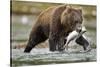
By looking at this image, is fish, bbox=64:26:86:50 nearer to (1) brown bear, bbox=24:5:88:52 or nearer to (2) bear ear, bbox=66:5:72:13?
(1) brown bear, bbox=24:5:88:52

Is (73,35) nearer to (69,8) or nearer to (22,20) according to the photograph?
(69,8)

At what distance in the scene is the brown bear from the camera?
2.14 m

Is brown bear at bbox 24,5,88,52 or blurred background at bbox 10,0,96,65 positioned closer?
blurred background at bbox 10,0,96,65

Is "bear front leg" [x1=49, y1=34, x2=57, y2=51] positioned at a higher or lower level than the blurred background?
lower

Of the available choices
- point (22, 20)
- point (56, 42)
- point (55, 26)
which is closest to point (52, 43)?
point (56, 42)

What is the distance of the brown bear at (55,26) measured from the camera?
7.02 ft

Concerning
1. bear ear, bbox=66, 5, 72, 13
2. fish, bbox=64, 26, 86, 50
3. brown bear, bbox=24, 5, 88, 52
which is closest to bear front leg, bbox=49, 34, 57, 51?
brown bear, bbox=24, 5, 88, 52

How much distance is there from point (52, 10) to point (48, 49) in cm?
49

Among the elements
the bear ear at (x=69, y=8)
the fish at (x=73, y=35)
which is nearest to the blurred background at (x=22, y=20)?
the bear ear at (x=69, y=8)

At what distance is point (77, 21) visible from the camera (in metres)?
2.29

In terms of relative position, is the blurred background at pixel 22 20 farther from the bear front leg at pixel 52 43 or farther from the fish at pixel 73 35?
the fish at pixel 73 35

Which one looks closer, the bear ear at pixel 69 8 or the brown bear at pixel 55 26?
the brown bear at pixel 55 26
